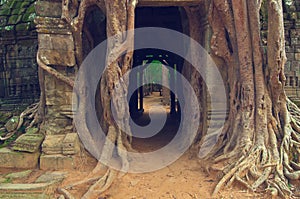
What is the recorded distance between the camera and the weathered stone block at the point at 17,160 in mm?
4777

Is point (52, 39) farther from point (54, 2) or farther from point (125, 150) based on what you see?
point (125, 150)

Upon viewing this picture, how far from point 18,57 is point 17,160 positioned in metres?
3.60

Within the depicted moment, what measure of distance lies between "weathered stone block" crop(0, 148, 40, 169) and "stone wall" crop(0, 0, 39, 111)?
2788mm

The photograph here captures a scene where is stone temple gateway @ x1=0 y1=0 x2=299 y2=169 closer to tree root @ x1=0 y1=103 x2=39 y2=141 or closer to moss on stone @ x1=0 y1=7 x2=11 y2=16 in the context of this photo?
moss on stone @ x1=0 y1=7 x2=11 y2=16

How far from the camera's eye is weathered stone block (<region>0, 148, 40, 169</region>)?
15.7ft

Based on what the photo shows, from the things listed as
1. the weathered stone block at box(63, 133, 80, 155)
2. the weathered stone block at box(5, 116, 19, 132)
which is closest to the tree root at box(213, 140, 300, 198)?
the weathered stone block at box(63, 133, 80, 155)

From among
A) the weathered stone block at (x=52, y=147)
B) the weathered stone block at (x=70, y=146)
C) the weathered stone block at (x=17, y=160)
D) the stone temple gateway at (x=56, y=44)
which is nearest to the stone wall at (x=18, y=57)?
Result: the stone temple gateway at (x=56, y=44)

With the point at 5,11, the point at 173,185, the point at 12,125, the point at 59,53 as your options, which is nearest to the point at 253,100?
the point at 173,185

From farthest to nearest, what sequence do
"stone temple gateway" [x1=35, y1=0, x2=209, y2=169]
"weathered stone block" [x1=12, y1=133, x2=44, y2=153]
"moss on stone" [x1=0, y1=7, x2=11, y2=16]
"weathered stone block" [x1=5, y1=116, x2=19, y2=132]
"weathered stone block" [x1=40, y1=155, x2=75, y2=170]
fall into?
1. "moss on stone" [x1=0, y1=7, x2=11, y2=16]
2. "weathered stone block" [x1=5, y1=116, x2=19, y2=132]
3. "stone temple gateway" [x1=35, y1=0, x2=209, y2=169]
4. "weathered stone block" [x1=12, y1=133, x2=44, y2=153]
5. "weathered stone block" [x1=40, y1=155, x2=75, y2=170]

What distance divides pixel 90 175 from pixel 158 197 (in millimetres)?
1239

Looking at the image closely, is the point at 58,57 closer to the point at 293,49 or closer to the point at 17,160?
the point at 17,160

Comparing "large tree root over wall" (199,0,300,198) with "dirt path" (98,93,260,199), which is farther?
"large tree root over wall" (199,0,300,198)

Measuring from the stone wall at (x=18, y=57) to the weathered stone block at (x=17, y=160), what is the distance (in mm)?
2788

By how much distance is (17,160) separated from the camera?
15.7 feet
